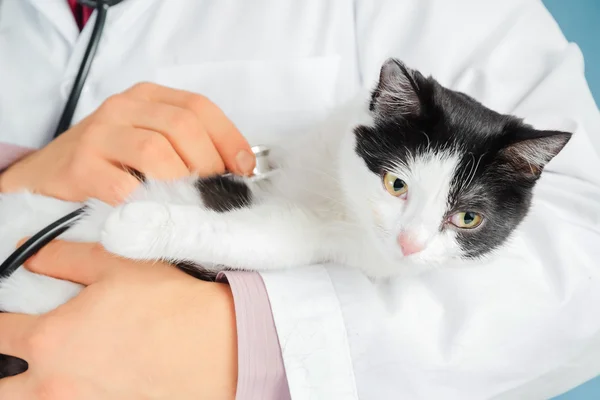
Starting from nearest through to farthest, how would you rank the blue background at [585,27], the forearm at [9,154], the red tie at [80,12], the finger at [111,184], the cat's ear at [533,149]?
A: the cat's ear at [533,149] < the finger at [111,184] < the forearm at [9,154] < the red tie at [80,12] < the blue background at [585,27]

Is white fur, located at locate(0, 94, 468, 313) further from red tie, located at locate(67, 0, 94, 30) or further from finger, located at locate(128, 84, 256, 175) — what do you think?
red tie, located at locate(67, 0, 94, 30)

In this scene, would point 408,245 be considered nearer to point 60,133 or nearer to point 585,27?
point 60,133

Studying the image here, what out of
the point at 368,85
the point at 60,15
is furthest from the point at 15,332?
the point at 368,85

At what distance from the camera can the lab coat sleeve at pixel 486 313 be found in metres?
0.57

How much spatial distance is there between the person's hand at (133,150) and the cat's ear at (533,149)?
0.36 meters

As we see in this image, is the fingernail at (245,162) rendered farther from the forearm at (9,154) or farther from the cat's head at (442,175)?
the forearm at (9,154)

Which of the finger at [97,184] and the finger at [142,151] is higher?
the finger at [142,151]

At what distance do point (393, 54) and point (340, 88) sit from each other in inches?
4.7

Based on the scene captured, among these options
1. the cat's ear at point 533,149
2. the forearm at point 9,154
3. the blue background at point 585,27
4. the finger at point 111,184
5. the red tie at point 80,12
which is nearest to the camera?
the cat's ear at point 533,149

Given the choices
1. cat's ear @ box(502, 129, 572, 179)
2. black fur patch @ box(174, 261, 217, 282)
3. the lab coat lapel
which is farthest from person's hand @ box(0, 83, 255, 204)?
cat's ear @ box(502, 129, 572, 179)

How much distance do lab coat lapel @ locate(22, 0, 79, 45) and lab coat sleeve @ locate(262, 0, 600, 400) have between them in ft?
2.07

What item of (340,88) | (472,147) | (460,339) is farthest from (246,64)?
(460,339)

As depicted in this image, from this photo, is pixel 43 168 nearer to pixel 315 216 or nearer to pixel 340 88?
pixel 315 216

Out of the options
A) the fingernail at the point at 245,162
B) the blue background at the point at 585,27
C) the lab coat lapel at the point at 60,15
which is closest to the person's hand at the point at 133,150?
the fingernail at the point at 245,162
